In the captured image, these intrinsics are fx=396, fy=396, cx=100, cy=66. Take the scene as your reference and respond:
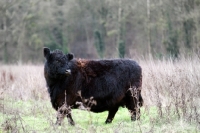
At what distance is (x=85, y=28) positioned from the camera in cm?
5225

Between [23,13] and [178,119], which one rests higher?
[23,13]

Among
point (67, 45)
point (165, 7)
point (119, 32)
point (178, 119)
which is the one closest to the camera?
point (178, 119)

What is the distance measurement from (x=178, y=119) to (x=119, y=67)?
2.23 meters

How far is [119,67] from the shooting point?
1050 centimetres

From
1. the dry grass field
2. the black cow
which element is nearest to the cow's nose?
the black cow

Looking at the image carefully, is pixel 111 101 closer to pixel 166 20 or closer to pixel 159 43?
pixel 166 20

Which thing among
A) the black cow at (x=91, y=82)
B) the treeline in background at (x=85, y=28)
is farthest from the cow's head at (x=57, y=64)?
the treeline in background at (x=85, y=28)

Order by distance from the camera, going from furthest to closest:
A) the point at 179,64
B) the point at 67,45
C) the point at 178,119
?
the point at 67,45 < the point at 179,64 < the point at 178,119

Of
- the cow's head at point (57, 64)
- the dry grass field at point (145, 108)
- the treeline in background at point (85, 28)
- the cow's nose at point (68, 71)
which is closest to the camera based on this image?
the dry grass field at point (145, 108)

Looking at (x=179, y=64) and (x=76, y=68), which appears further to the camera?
(x=179, y=64)

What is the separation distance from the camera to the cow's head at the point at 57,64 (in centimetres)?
970

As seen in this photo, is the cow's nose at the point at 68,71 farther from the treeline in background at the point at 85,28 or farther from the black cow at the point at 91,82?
the treeline in background at the point at 85,28

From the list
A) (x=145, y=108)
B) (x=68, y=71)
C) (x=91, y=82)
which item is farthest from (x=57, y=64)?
(x=145, y=108)

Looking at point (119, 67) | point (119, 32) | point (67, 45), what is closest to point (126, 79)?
point (119, 67)
